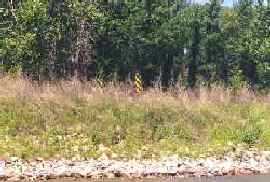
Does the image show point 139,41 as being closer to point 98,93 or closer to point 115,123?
point 98,93

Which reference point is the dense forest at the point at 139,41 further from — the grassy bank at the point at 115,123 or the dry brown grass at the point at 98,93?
the grassy bank at the point at 115,123

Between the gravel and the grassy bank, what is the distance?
1.01m

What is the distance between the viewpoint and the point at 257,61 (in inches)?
2306

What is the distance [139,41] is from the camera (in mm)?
51062

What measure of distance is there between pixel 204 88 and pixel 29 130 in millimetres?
10684

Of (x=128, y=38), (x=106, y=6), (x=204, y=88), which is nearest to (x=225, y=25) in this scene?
(x=128, y=38)

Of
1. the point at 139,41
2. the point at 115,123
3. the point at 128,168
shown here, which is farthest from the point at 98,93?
the point at 139,41

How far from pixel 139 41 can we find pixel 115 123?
98.9 ft

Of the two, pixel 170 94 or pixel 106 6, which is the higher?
pixel 106 6

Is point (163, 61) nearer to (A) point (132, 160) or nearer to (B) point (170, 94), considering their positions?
(B) point (170, 94)

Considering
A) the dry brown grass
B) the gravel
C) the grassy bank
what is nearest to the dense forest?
the dry brown grass

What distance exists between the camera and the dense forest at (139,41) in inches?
1328

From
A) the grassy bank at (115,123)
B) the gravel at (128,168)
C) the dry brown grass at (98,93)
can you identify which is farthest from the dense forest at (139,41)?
the gravel at (128,168)

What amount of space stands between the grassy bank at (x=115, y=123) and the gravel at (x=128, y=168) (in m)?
1.01
